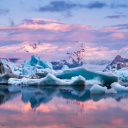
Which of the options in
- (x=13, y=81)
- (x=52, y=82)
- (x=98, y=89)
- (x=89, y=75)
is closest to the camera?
(x=98, y=89)

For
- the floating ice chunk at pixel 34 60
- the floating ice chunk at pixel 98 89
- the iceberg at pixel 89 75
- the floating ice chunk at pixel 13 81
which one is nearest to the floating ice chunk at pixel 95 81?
the iceberg at pixel 89 75

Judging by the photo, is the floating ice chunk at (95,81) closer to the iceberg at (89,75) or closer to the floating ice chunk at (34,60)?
the iceberg at (89,75)

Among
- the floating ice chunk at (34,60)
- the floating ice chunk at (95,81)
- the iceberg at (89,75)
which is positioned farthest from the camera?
the floating ice chunk at (34,60)

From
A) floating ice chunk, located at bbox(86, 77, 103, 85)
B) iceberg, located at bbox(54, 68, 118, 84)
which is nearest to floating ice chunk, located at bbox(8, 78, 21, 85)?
iceberg, located at bbox(54, 68, 118, 84)

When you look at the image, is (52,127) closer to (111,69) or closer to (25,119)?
(25,119)

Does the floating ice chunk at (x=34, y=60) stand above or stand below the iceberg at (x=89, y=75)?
above

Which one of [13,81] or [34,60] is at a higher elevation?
[34,60]

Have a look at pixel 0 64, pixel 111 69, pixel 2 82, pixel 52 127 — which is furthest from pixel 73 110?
pixel 111 69

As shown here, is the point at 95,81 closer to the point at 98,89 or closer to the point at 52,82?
the point at 52,82

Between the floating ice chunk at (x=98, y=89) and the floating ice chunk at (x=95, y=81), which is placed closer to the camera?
the floating ice chunk at (x=98, y=89)

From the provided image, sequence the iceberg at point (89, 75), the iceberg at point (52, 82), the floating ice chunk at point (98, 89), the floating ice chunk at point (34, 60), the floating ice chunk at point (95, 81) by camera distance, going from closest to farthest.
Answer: the floating ice chunk at point (98, 89) → the iceberg at point (52, 82) → the iceberg at point (89, 75) → the floating ice chunk at point (95, 81) → the floating ice chunk at point (34, 60)

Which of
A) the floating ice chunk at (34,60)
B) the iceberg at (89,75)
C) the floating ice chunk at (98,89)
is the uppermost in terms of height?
the floating ice chunk at (34,60)

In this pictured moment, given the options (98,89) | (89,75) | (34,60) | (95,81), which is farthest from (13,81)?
(34,60)

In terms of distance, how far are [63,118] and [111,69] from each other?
21.8 metres
